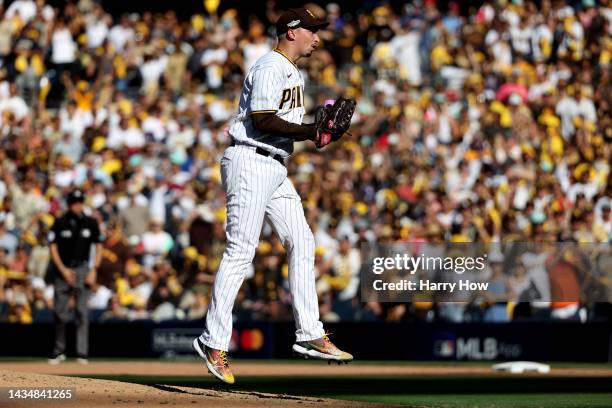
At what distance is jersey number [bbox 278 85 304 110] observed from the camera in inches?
359

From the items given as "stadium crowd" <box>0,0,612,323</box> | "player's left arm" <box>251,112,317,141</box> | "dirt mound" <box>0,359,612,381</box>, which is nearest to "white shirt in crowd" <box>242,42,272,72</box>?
"stadium crowd" <box>0,0,612,323</box>

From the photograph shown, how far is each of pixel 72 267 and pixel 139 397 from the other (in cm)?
721

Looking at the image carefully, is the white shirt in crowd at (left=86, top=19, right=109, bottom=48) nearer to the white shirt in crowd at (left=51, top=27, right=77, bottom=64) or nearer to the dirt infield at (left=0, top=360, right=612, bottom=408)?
the white shirt in crowd at (left=51, top=27, right=77, bottom=64)

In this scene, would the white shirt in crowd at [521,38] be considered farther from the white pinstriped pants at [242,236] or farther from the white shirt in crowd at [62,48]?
the white pinstriped pants at [242,236]

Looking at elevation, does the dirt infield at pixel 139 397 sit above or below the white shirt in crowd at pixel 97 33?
below

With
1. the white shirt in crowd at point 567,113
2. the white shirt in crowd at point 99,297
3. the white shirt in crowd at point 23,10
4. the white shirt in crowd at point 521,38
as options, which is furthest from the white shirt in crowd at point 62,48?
the white shirt in crowd at point 567,113

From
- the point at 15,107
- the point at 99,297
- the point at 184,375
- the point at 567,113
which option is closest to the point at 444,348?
the point at 184,375

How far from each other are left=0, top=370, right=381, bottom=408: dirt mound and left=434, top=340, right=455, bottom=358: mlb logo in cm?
762

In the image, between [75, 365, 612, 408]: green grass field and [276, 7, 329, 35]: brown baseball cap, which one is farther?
[75, 365, 612, 408]: green grass field

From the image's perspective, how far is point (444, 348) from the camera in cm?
1678

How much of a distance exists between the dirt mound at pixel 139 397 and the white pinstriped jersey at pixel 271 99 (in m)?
1.65

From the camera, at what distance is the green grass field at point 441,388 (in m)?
9.80

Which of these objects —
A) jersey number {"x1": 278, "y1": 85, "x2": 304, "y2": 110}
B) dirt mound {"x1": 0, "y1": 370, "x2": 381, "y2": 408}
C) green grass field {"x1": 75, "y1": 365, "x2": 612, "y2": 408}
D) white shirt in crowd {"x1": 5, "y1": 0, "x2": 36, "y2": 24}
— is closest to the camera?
dirt mound {"x1": 0, "y1": 370, "x2": 381, "y2": 408}

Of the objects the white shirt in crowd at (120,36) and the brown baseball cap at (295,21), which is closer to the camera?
the brown baseball cap at (295,21)
